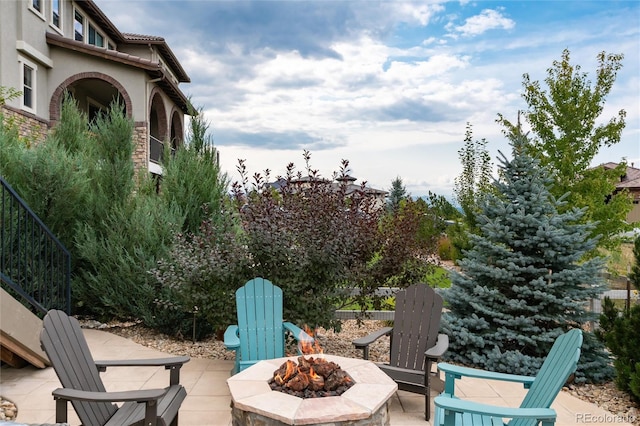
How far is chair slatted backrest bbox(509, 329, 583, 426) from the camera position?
256 cm

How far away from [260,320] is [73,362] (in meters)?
1.89

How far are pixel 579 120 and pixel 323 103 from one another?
4642mm

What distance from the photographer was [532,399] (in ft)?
9.43

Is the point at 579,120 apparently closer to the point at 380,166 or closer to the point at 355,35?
the point at 380,166

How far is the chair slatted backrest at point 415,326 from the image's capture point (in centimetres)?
420

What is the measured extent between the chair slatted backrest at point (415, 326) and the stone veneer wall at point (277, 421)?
1419mm

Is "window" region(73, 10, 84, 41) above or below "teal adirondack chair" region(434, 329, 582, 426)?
above

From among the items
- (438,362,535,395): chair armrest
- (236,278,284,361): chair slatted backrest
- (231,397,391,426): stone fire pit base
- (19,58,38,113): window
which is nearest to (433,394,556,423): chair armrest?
(231,397,391,426): stone fire pit base

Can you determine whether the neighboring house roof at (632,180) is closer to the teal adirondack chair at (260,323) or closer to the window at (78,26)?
the window at (78,26)

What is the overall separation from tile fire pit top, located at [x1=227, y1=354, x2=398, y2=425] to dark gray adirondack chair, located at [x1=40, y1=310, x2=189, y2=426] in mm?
414

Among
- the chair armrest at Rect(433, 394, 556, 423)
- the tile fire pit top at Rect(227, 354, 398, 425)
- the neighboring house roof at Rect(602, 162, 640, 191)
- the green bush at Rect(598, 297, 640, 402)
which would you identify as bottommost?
the green bush at Rect(598, 297, 640, 402)

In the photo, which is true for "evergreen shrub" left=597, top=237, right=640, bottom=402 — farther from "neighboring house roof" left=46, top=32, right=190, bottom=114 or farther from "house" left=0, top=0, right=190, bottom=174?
"neighboring house roof" left=46, top=32, right=190, bottom=114

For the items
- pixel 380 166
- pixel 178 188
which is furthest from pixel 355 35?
pixel 178 188

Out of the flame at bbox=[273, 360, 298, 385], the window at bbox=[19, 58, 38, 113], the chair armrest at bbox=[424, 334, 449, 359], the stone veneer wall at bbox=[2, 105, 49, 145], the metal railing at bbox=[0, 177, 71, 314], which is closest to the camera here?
the flame at bbox=[273, 360, 298, 385]
